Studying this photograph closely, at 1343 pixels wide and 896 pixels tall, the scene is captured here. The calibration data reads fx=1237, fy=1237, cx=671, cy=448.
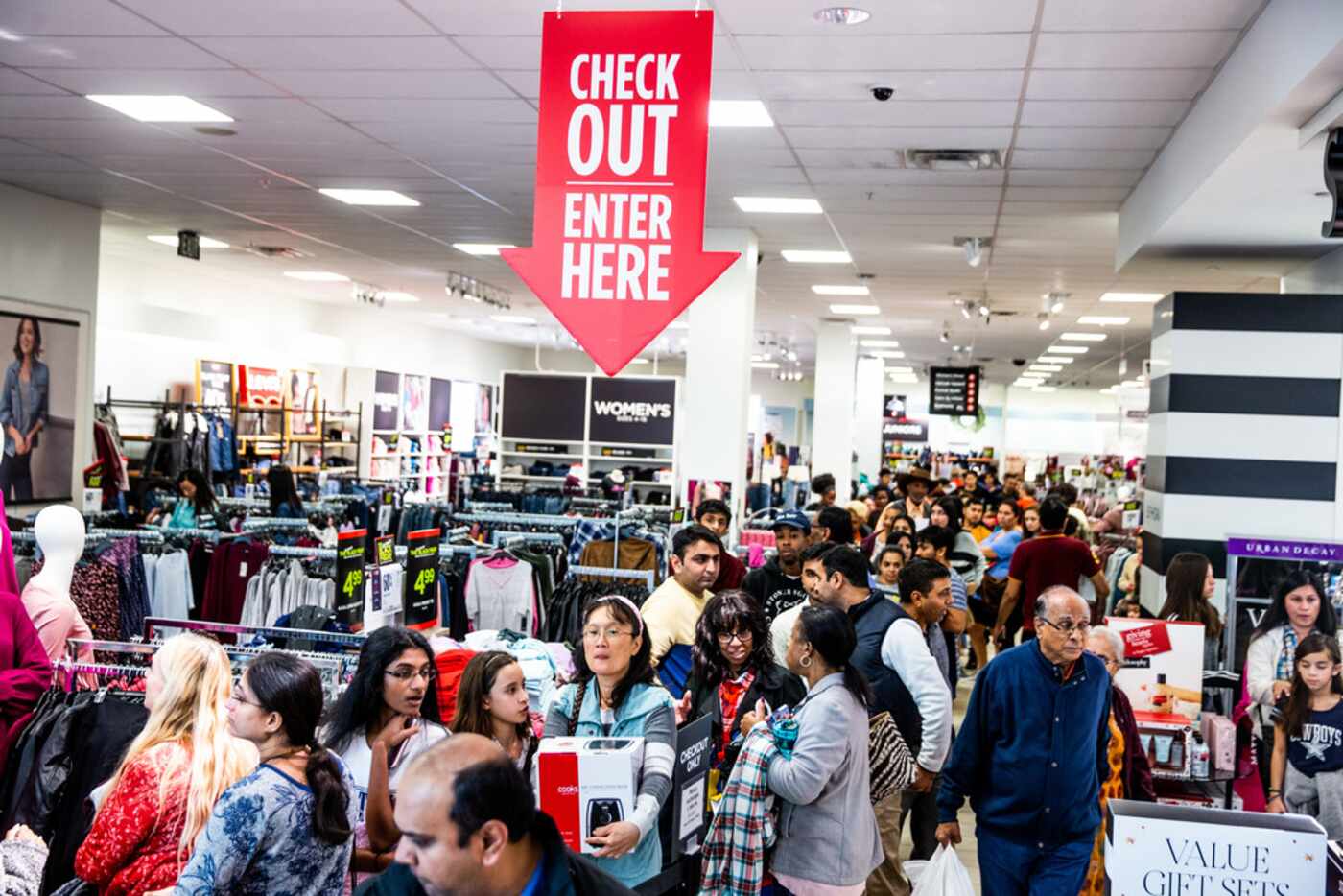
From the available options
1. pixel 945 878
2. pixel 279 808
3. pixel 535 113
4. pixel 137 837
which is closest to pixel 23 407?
pixel 535 113

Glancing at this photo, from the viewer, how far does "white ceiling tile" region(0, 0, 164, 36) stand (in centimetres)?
538

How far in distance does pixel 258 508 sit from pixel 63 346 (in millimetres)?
2127

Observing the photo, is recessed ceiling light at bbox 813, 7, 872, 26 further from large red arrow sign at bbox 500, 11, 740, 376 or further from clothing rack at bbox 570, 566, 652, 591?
clothing rack at bbox 570, 566, 652, 591

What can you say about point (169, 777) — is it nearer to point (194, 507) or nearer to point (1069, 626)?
point (1069, 626)

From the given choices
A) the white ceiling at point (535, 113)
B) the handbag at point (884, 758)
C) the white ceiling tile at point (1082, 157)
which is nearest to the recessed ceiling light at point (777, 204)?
the white ceiling at point (535, 113)

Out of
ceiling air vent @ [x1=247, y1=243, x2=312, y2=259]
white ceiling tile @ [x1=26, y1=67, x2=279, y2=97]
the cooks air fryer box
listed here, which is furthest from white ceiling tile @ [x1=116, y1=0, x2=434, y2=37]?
ceiling air vent @ [x1=247, y1=243, x2=312, y2=259]

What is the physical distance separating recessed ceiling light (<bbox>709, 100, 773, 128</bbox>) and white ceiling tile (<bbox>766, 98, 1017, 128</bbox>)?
67mm

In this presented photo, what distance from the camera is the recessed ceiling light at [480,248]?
41.2ft

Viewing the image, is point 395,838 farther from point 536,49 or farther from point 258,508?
point 258,508

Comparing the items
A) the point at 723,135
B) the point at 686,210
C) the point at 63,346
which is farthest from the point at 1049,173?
the point at 63,346

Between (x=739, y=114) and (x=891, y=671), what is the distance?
11.4 feet

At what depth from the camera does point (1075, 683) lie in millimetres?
3799

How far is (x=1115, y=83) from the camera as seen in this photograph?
579cm

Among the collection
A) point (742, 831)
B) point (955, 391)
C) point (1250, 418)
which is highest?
point (955, 391)
